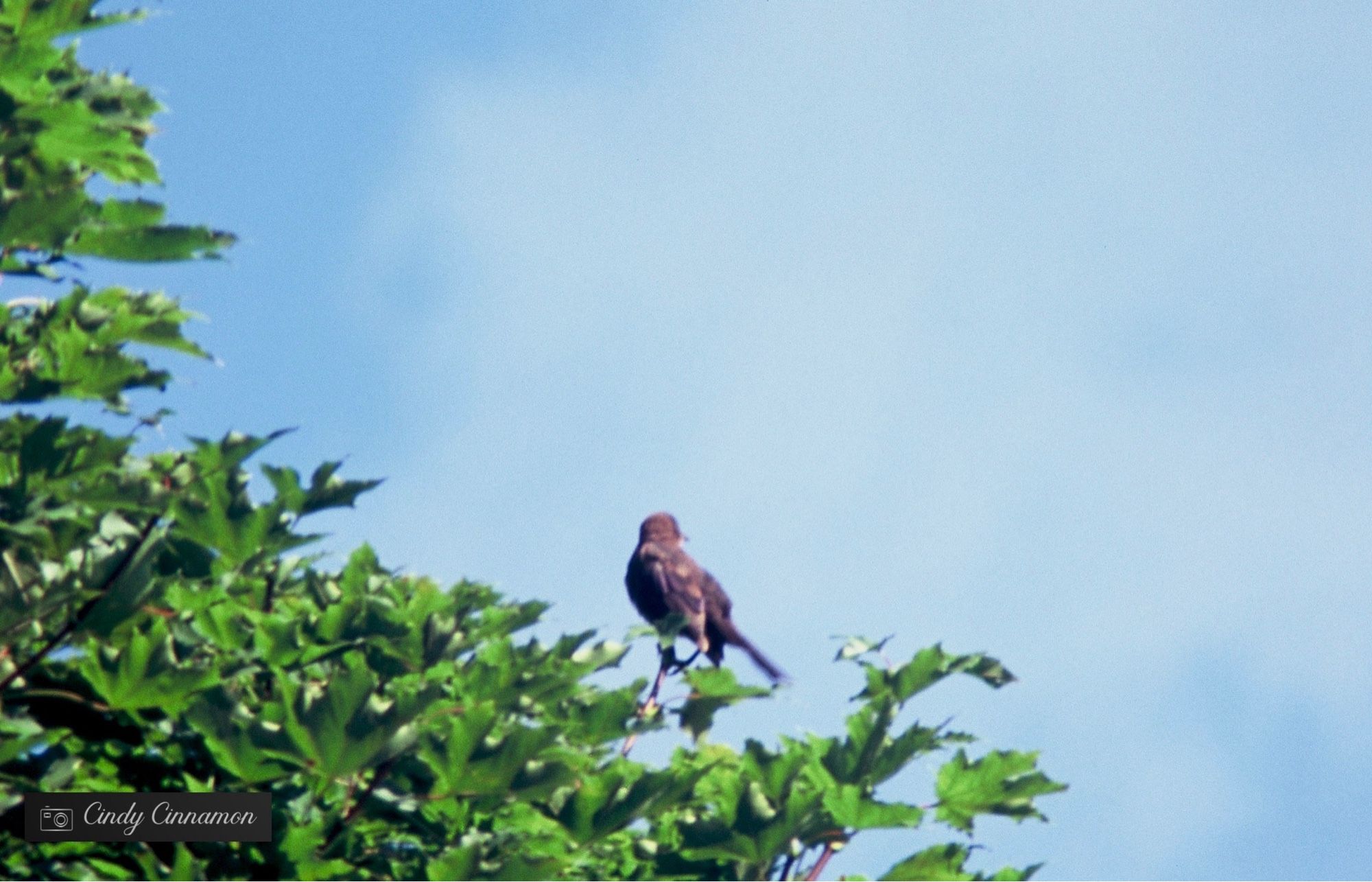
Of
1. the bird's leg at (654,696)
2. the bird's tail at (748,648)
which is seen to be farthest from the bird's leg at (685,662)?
the bird's tail at (748,648)

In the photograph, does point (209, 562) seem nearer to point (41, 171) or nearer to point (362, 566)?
point (362, 566)

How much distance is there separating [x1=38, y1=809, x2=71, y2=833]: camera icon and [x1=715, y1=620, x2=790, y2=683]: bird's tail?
5783 millimetres

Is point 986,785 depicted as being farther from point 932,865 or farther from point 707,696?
point 707,696

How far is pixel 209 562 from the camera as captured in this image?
3828 millimetres

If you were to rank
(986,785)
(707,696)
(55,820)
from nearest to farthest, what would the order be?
1. (55,820)
2. (986,785)
3. (707,696)

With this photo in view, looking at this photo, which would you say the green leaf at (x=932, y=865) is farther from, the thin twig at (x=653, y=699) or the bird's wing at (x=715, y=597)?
the bird's wing at (x=715, y=597)

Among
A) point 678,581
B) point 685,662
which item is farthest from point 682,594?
point 685,662

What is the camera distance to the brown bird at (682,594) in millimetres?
9141

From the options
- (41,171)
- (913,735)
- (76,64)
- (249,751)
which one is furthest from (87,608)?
(76,64)

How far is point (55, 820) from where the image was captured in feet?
10.9

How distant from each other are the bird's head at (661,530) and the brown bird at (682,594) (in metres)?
0.14

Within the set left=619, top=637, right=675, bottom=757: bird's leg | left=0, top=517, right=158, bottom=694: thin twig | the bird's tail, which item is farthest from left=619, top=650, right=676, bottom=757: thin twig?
the bird's tail

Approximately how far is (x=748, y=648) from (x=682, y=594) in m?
0.53

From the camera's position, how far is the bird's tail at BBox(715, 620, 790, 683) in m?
8.87
